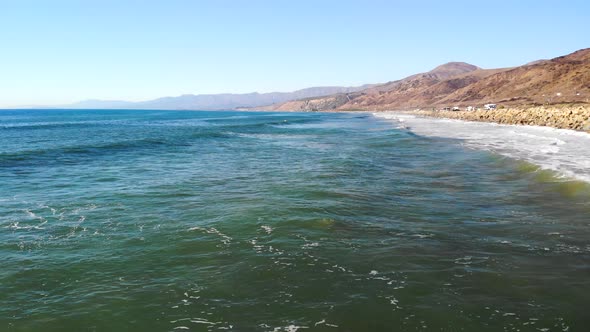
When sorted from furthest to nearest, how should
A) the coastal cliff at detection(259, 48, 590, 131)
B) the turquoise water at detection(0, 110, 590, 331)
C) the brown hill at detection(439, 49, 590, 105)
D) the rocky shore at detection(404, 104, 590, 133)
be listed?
the brown hill at detection(439, 49, 590, 105), the coastal cliff at detection(259, 48, 590, 131), the rocky shore at detection(404, 104, 590, 133), the turquoise water at detection(0, 110, 590, 331)

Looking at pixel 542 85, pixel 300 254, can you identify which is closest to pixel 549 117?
pixel 300 254

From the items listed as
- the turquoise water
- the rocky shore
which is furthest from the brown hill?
the turquoise water

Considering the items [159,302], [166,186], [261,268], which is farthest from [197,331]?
[166,186]

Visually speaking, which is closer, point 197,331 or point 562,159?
point 197,331

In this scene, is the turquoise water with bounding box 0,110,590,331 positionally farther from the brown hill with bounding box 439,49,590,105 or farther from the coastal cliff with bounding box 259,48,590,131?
the brown hill with bounding box 439,49,590,105

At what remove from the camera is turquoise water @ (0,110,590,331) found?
8414 millimetres

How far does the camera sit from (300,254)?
38.8 ft

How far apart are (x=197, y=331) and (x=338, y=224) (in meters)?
7.64

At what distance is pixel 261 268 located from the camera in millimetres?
10828

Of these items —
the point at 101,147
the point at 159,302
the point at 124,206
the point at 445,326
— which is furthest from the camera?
the point at 101,147

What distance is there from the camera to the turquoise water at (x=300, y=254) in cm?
841

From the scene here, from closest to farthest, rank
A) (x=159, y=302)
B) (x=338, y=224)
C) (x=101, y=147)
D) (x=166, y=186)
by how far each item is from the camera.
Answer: (x=159, y=302) < (x=338, y=224) < (x=166, y=186) < (x=101, y=147)

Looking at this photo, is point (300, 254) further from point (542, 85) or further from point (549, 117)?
point (542, 85)

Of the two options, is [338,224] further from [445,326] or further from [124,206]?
[124,206]
